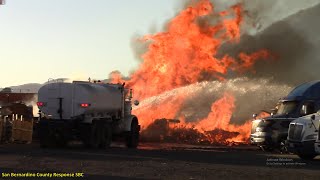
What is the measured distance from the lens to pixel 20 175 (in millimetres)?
14172

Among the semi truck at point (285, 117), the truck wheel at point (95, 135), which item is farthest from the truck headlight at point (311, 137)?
the truck wheel at point (95, 135)

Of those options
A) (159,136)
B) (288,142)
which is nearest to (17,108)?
(159,136)

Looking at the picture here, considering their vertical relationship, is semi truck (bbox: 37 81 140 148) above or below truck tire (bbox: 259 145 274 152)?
above

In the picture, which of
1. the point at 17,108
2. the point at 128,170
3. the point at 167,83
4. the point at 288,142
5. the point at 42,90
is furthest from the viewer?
the point at 167,83

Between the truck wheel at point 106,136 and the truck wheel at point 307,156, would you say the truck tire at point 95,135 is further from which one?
the truck wheel at point 307,156

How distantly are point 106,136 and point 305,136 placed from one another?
34.3 ft

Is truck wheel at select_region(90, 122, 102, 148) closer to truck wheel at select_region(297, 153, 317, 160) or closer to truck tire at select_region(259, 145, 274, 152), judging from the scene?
truck tire at select_region(259, 145, 274, 152)

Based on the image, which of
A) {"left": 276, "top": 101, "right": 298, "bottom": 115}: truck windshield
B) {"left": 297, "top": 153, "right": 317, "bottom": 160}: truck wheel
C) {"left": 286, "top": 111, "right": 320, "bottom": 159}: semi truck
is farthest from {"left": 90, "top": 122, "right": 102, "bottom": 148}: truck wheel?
{"left": 297, "top": 153, "right": 317, "bottom": 160}: truck wheel

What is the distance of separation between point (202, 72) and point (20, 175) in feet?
82.5

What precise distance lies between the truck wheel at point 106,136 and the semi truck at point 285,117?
23.6 ft

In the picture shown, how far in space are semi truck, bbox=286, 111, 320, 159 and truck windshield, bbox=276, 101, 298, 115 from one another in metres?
3.87

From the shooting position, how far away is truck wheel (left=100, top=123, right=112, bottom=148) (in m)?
26.4

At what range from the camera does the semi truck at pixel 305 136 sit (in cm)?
2023

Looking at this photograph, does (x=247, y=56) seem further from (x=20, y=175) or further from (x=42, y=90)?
(x=20, y=175)
